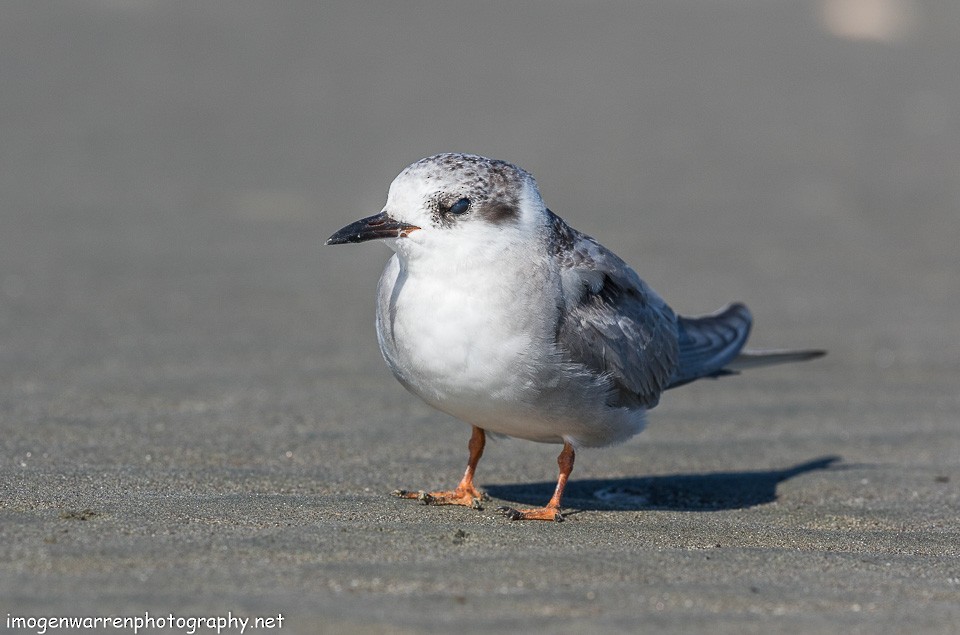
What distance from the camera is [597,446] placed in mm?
4871

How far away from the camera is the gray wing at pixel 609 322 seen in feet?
15.1

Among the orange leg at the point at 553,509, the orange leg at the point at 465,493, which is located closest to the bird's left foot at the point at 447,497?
the orange leg at the point at 465,493

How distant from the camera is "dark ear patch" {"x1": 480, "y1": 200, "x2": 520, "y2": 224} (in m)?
4.41

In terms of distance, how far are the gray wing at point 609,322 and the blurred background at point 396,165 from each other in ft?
5.50

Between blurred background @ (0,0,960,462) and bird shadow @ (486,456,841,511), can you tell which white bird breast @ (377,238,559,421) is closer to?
bird shadow @ (486,456,841,511)

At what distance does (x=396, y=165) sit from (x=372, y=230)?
19.0 ft

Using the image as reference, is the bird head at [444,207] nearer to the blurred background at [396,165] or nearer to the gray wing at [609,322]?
the gray wing at [609,322]

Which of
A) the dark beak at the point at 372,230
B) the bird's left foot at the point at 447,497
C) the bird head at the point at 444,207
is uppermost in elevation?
the bird head at the point at 444,207

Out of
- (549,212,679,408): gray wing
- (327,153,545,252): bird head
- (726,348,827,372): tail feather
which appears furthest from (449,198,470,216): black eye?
(726,348,827,372): tail feather

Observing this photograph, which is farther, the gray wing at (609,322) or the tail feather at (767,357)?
the tail feather at (767,357)

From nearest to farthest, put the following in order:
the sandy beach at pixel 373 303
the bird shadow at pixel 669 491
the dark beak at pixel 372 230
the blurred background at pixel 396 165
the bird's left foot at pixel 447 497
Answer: the sandy beach at pixel 373 303 → the dark beak at pixel 372 230 → the bird's left foot at pixel 447 497 → the bird shadow at pixel 669 491 → the blurred background at pixel 396 165

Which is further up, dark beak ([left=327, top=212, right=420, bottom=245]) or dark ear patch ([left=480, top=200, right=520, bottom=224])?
dark ear patch ([left=480, top=200, right=520, bottom=224])

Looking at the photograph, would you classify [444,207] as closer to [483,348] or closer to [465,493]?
[483,348]

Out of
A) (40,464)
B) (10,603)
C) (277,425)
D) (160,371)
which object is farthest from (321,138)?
(10,603)
